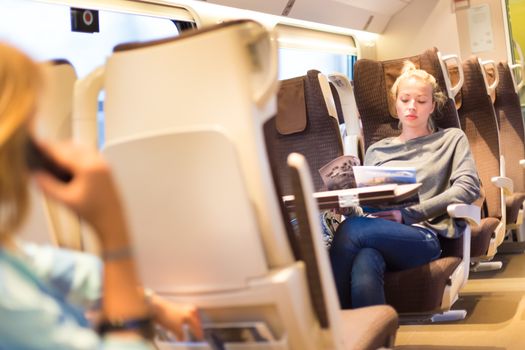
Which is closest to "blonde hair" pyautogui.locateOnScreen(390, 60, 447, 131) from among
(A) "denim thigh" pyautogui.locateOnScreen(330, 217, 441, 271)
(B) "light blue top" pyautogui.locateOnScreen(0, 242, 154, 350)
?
(A) "denim thigh" pyautogui.locateOnScreen(330, 217, 441, 271)

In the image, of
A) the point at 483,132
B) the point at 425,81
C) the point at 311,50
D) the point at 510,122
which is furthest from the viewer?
the point at 311,50

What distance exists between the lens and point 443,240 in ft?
10.5

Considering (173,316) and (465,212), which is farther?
(465,212)

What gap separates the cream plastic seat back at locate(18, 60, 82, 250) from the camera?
1601 millimetres

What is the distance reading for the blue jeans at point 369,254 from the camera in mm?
2715

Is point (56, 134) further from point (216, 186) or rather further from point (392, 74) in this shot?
point (392, 74)

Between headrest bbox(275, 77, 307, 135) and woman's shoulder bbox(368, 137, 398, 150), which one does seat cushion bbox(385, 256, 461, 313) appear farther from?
headrest bbox(275, 77, 307, 135)

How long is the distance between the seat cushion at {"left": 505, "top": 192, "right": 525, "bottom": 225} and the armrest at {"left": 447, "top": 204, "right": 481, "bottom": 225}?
1.81 metres

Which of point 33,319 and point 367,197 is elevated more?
point 33,319

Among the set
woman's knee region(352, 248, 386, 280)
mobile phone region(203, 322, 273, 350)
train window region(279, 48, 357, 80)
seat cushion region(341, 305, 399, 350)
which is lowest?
woman's knee region(352, 248, 386, 280)

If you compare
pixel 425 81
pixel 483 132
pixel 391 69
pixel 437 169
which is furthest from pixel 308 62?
pixel 437 169

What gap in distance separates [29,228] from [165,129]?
1.50 ft

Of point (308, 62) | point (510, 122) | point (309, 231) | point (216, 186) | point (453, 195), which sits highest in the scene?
point (308, 62)

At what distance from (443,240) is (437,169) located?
351mm
